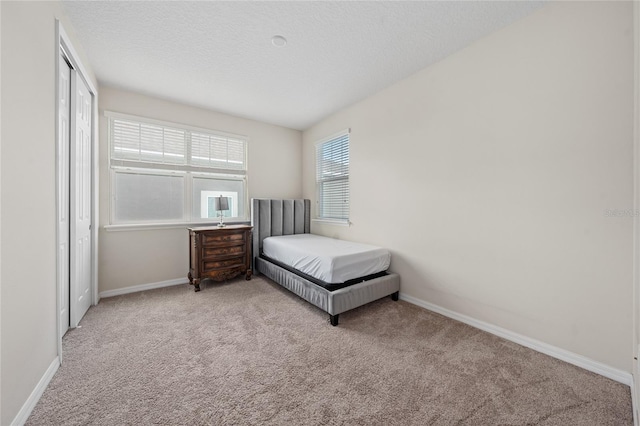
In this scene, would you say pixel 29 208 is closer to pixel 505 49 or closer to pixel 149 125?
pixel 149 125

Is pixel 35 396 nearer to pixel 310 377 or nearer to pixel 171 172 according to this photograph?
pixel 310 377

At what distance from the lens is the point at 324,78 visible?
295 cm

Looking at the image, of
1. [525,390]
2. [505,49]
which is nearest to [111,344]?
[525,390]

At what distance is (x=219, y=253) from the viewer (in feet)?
11.6

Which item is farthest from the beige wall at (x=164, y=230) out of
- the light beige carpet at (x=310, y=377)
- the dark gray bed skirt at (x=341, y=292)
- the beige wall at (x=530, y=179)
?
the beige wall at (x=530, y=179)

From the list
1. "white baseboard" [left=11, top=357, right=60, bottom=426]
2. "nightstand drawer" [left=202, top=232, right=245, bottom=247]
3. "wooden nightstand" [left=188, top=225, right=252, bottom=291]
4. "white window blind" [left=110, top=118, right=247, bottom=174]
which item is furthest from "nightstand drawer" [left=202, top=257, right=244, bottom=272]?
"white baseboard" [left=11, top=357, right=60, bottom=426]

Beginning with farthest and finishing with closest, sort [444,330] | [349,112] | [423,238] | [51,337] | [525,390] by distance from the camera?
[349,112] → [423,238] → [444,330] → [51,337] → [525,390]

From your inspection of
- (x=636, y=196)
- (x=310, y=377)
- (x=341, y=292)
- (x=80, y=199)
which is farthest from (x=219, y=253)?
(x=636, y=196)

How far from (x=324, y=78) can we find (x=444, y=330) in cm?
309

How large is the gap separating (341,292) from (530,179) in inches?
76.7

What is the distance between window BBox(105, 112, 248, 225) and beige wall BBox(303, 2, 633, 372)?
9.19 ft

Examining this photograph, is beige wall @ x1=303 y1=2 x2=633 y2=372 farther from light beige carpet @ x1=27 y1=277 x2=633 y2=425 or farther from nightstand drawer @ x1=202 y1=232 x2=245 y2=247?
nightstand drawer @ x1=202 y1=232 x2=245 y2=247

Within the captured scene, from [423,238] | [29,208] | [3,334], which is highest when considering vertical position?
[29,208]

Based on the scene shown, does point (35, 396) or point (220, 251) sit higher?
point (220, 251)
